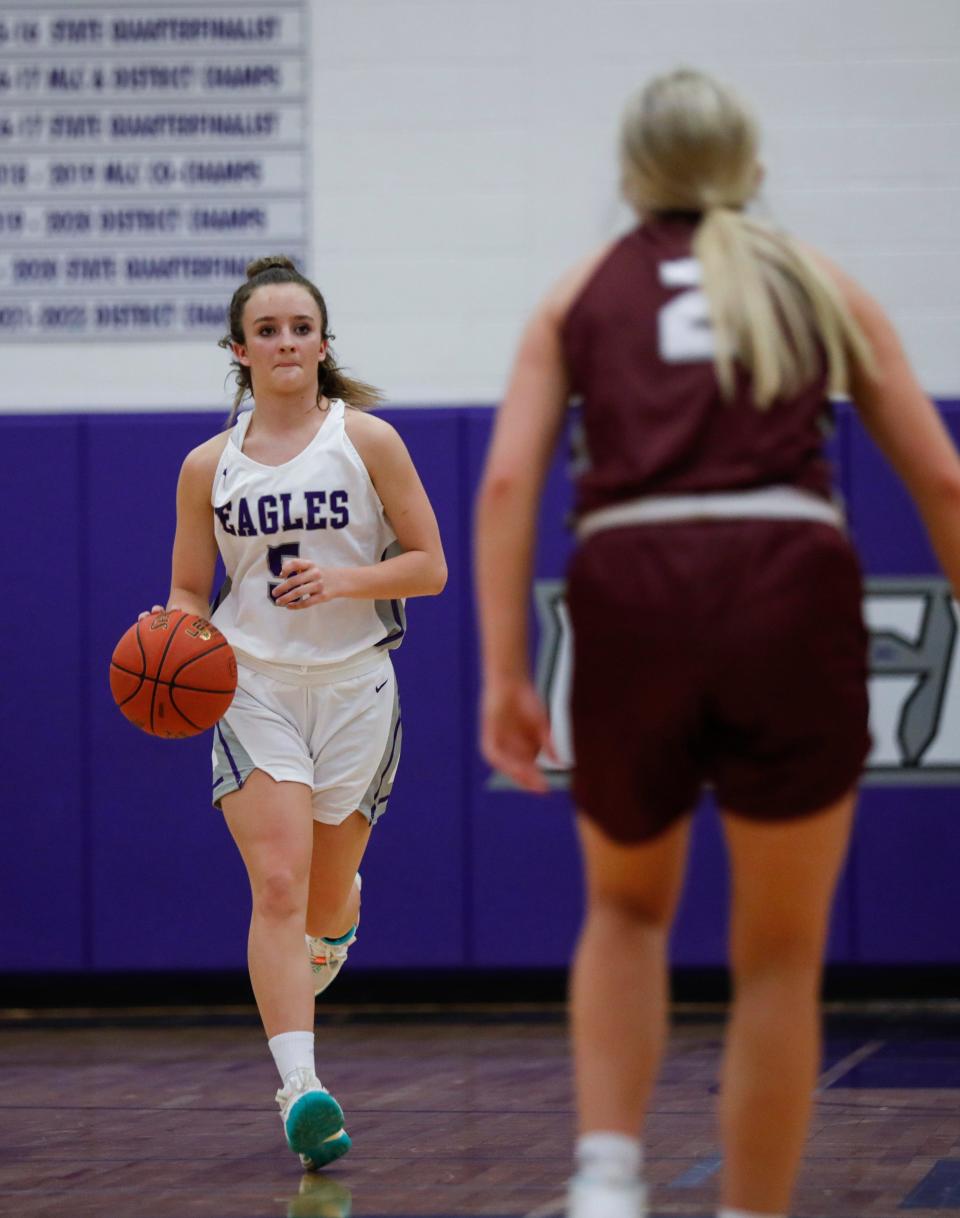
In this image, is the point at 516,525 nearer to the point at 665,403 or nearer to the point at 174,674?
the point at 665,403

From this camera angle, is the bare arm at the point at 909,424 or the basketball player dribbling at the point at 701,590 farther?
the bare arm at the point at 909,424

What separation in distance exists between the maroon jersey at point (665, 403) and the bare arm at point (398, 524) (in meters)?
1.67

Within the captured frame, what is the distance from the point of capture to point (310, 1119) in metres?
3.63

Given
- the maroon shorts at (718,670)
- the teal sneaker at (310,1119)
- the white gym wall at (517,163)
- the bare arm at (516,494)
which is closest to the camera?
the maroon shorts at (718,670)

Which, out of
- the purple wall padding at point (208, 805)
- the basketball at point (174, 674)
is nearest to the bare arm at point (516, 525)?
the basketball at point (174, 674)

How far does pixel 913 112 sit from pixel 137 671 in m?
4.17

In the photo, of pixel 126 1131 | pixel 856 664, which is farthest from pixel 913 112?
pixel 856 664

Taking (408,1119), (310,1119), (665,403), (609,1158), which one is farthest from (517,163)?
(609,1158)

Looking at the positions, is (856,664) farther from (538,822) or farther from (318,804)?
(538,822)

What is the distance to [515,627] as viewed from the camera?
7.45 ft

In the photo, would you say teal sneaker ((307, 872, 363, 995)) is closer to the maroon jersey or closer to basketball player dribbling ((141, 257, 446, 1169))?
basketball player dribbling ((141, 257, 446, 1169))

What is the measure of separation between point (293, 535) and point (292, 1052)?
1058 millimetres

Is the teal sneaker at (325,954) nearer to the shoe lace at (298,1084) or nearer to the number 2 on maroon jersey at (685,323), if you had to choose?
the shoe lace at (298,1084)

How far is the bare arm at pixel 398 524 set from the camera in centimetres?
392
